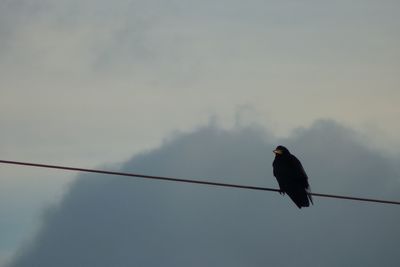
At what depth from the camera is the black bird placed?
637 inches

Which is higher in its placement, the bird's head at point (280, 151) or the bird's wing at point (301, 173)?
the bird's head at point (280, 151)

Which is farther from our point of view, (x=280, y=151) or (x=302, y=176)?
(x=280, y=151)

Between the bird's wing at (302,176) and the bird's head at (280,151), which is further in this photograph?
the bird's head at (280,151)

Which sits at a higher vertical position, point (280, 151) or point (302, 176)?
point (280, 151)

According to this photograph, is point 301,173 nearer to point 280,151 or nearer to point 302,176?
point 302,176

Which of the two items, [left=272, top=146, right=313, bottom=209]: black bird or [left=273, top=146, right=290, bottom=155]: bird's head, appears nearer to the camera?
[left=272, top=146, right=313, bottom=209]: black bird

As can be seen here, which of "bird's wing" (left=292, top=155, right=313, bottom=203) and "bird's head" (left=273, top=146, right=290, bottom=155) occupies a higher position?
"bird's head" (left=273, top=146, right=290, bottom=155)

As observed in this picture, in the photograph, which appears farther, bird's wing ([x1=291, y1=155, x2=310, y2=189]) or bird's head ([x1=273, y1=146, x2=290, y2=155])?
bird's head ([x1=273, y1=146, x2=290, y2=155])

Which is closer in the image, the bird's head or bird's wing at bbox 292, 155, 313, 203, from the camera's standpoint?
bird's wing at bbox 292, 155, 313, 203

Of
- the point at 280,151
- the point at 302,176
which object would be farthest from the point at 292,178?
the point at 280,151

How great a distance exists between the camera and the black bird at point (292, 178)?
1619 cm

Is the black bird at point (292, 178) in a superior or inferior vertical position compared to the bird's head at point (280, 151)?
inferior

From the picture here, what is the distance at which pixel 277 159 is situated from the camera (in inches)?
686

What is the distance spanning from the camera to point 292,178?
54.0 ft
